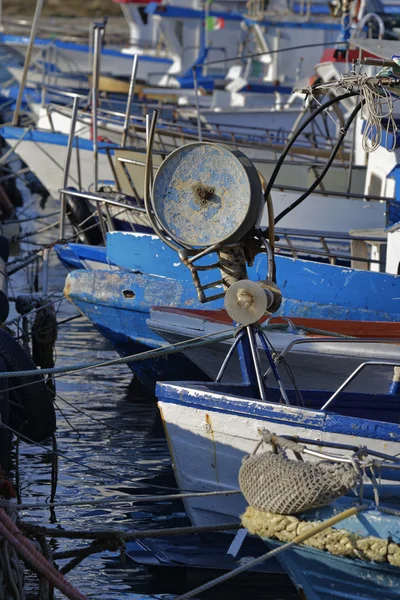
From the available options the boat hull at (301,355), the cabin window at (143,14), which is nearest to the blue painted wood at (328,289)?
the boat hull at (301,355)

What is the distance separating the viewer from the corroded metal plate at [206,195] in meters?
6.32

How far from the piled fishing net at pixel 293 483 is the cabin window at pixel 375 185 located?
8.52 meters

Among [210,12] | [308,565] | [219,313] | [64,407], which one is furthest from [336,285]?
[210,12]

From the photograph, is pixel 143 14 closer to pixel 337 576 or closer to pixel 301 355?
pixel 301 355

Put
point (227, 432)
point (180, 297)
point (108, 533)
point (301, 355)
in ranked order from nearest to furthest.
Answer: point (108, 533) → point (227, 432) → point (301, 355) → point (180, 297)

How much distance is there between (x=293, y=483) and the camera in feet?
16.9

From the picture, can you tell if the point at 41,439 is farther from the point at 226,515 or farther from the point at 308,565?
the point at 308,565

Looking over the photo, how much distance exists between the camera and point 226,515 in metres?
6.48

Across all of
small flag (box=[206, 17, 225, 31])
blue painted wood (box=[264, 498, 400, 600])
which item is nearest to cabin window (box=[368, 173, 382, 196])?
blue painted wood (box=[264, 498, 400, 600])

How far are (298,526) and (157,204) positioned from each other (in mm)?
2229

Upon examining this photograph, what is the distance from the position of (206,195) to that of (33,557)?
2.43 m

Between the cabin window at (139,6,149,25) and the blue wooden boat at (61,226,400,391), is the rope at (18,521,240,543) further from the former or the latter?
the cabin window at (139,6,149,25)

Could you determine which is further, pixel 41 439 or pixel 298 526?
pixel 41 439

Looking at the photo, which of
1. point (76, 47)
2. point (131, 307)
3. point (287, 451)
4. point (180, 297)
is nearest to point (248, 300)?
point (287, 451)
